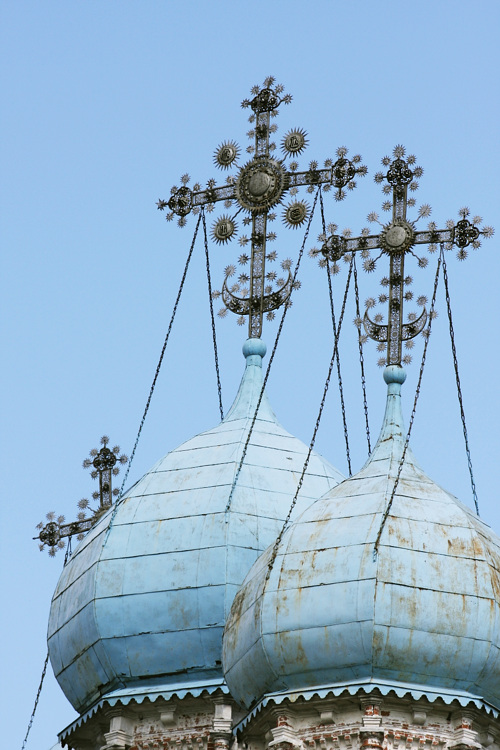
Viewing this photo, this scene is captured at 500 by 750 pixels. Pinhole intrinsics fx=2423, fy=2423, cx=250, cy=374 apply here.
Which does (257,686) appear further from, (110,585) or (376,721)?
(110,585)

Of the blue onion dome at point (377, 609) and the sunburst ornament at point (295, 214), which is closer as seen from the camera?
the blue onion dome at point (377, 609)

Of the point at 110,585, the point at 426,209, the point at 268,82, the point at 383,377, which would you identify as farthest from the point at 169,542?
the point at 268,82

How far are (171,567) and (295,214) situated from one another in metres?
4.29

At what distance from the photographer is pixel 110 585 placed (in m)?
22.1

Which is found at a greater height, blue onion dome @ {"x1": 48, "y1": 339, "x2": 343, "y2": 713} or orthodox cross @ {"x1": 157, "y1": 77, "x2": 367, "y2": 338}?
orthodox cross @ {"x1": 157, "y1": 77, "x2": 367, "y2": 338}

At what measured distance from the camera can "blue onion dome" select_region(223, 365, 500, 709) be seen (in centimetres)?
1912

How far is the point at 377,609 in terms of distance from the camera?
19094 mm

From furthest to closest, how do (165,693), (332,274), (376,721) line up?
1. (332,274)
2. (165,693)
3. (376,721)


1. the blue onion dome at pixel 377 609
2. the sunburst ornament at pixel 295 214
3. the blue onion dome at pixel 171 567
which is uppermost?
the sunburst ornament at pixel 295 214

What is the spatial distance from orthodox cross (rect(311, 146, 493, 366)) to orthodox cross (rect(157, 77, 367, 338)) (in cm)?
122

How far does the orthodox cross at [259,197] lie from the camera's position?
2434 cm

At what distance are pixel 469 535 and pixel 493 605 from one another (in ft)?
2.10


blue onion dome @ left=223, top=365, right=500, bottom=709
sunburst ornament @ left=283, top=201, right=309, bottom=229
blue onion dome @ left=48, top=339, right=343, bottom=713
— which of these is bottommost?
blue onion dome @ left=223, top=365, right=500, bottom=709

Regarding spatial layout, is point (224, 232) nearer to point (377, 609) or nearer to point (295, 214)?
point (295, 214)
